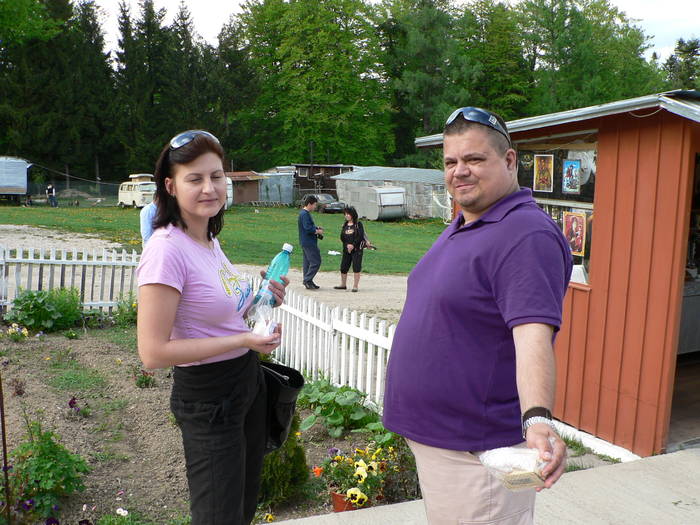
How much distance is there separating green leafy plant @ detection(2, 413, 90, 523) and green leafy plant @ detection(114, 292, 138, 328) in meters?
5.43

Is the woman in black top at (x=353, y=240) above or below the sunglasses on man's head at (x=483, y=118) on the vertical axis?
below

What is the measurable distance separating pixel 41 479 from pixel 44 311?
5394 mm

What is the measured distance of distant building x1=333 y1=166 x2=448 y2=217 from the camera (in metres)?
35.8

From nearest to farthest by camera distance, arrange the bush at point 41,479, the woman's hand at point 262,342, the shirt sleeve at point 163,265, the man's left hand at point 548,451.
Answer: the man's left hand at point 548,451, the shirt sleeve at point 163,265, the woman's hand at point 262,342, the bush at point 41,479

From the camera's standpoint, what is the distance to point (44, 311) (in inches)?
339

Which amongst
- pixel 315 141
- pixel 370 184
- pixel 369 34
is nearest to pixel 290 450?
pixel 370 184

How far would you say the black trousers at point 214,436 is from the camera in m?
2.35

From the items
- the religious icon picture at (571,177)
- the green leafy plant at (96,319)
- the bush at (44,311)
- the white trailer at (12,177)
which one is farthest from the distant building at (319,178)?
the religious icon picture at (571,177)

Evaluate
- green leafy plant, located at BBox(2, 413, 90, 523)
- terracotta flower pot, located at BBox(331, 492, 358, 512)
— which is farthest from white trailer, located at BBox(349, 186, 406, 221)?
green leafy plant, located at BBox(2, 413, 90, 523)

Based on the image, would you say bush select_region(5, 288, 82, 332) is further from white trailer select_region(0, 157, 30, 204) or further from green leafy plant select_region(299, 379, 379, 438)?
white trailer select_region(0, 157, 30, 204)

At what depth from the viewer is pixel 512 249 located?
73.0 inches

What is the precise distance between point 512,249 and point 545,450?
0.55m

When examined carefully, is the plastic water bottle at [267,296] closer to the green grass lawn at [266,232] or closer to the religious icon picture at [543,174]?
the religious icon picture at [543,174]

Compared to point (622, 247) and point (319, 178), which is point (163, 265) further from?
point (319, 178)
